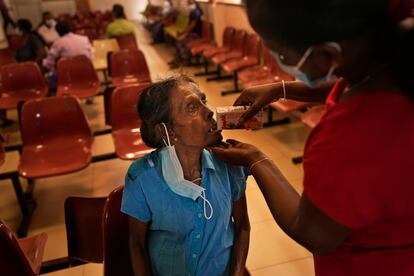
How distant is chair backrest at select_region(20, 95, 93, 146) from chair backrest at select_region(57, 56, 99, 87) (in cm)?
165

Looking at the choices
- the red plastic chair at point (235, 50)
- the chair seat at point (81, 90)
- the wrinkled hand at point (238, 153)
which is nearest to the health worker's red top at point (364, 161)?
the wrinkled hand at point (238, 153)

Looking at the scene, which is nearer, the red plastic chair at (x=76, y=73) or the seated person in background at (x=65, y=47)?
the red plastic chair at (x=76, y=73)

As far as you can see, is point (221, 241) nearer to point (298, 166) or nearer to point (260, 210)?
point (260, 210)

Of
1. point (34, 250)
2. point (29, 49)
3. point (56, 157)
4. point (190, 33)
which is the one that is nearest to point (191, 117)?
point (34, 250)

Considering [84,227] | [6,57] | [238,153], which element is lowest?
[84,227]

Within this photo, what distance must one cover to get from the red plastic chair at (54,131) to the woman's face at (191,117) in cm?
171

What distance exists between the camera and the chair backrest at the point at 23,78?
4.55 metres

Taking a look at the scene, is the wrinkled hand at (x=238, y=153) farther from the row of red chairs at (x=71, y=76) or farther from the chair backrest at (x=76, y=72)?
the chair backrest at (x=76, y=72)

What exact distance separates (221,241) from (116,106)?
6.89ft

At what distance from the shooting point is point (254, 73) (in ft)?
15.3

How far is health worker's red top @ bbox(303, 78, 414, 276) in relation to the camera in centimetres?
68

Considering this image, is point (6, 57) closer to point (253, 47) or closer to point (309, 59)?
point (253, 47)

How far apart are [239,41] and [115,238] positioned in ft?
16.0

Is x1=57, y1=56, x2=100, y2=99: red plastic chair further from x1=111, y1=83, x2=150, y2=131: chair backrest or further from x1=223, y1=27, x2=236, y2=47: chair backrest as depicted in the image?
x1=223, y1=27, x2=236, y2=47: chair backrest
